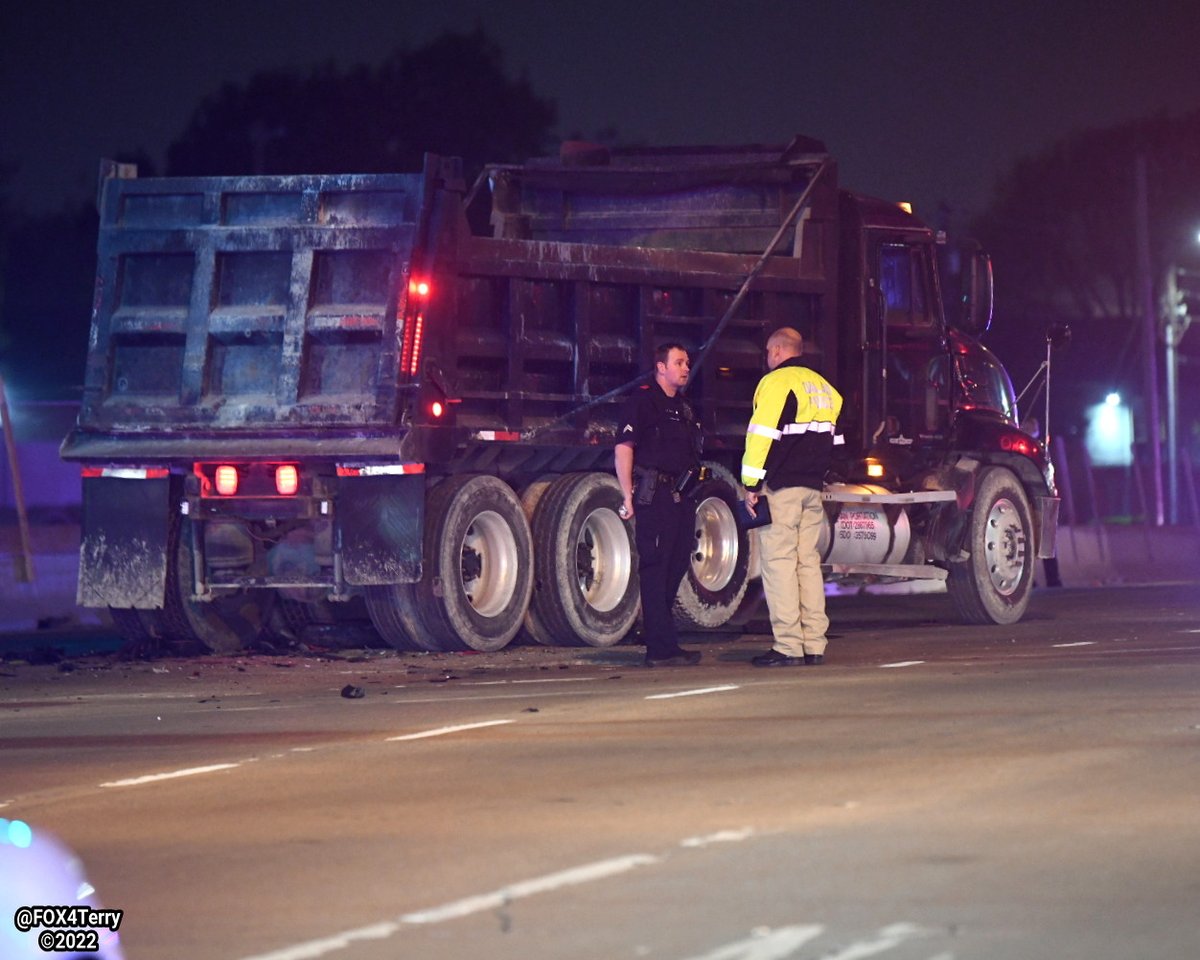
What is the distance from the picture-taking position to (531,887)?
6.59 metres

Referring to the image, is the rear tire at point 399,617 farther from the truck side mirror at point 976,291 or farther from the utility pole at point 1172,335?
the utility pole at point 1172,335

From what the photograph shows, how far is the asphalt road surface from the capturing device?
19.9ft

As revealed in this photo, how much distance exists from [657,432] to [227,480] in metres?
2.89

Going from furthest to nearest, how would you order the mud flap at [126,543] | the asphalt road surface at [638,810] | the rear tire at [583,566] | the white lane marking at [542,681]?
the rear tire at [583,566] < the mud flap at [126,543] < the white lane marking at [542,681] < the asphalt road surface at [638,810]

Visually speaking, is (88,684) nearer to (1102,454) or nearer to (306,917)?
(306,917)

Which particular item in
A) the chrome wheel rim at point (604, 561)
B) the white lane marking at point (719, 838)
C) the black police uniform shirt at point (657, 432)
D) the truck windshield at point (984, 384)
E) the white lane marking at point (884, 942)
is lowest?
the white lane marking at point (884, 942)

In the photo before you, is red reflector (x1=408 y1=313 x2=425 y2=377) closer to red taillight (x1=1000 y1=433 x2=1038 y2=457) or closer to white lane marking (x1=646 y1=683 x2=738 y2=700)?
white lane marking (x1=646 y1=683 x2=738 y2=700)

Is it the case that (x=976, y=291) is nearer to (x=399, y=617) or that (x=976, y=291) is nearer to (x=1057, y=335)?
(x=1057, y=335)

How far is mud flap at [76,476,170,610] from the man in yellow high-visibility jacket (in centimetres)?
401

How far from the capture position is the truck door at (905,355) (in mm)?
17828

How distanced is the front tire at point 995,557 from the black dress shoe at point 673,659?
458 cm

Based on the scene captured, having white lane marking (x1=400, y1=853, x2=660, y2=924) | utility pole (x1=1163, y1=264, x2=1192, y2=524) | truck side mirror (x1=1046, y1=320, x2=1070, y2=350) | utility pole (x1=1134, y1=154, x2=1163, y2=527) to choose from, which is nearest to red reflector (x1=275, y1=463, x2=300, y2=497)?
truck side mirror (x1=1046, y1=320, x2=1070, y2=350)

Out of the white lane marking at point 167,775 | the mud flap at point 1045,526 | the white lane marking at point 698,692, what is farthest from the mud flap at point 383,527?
the mud flap at point 1045,526

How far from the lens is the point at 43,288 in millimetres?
64500
